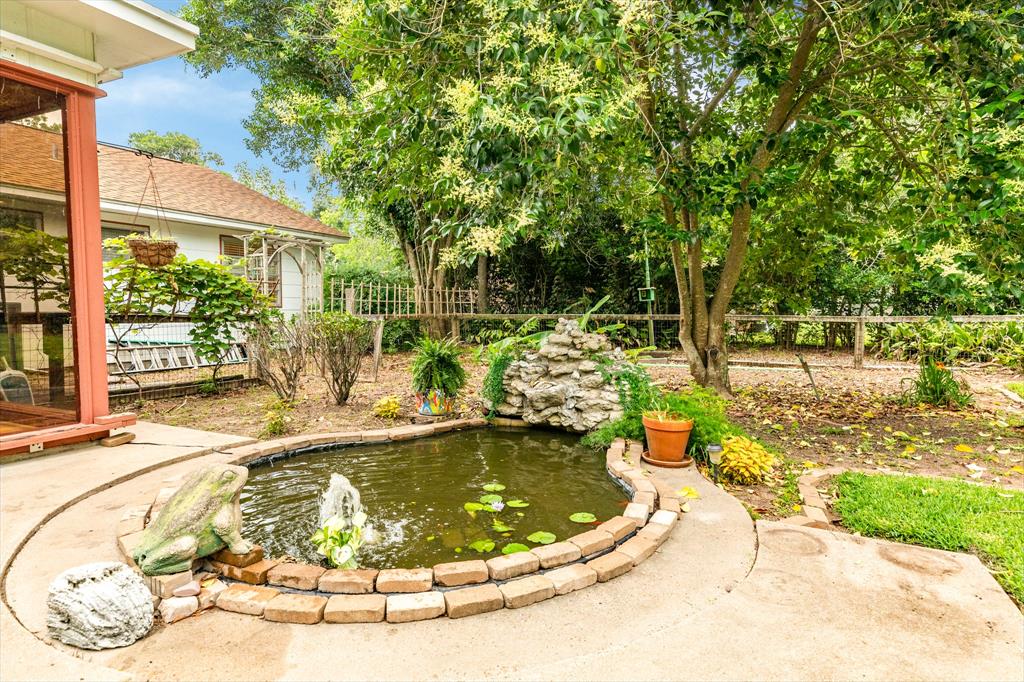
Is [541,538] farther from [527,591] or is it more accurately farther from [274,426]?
[274,426]

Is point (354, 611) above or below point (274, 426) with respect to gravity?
below

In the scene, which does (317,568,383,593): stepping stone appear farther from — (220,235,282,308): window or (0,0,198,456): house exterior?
(220,235,282,308): window

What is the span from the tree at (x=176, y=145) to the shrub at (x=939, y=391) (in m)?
27.2

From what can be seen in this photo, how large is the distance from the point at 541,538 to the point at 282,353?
3.98 m

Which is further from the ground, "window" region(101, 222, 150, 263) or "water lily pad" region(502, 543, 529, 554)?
"window" region(101, 222, 150, 263)

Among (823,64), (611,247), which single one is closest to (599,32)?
(823,64)

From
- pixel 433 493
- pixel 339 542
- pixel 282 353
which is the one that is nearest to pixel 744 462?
pixel 433 493

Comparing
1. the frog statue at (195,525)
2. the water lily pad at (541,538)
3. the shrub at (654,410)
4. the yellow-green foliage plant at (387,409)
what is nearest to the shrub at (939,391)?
the shrub at (654,410)

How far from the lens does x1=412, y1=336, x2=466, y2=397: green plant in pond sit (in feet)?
16.4

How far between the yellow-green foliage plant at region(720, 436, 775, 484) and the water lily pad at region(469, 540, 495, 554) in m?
1.76

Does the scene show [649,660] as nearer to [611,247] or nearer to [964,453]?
[964,453]

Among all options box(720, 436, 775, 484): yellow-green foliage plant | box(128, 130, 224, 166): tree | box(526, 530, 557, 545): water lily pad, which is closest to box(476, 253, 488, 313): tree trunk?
box(720, 436, 775, 484): yellow-green foliage plant

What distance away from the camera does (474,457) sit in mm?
4055

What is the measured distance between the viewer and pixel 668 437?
353 centimetres
